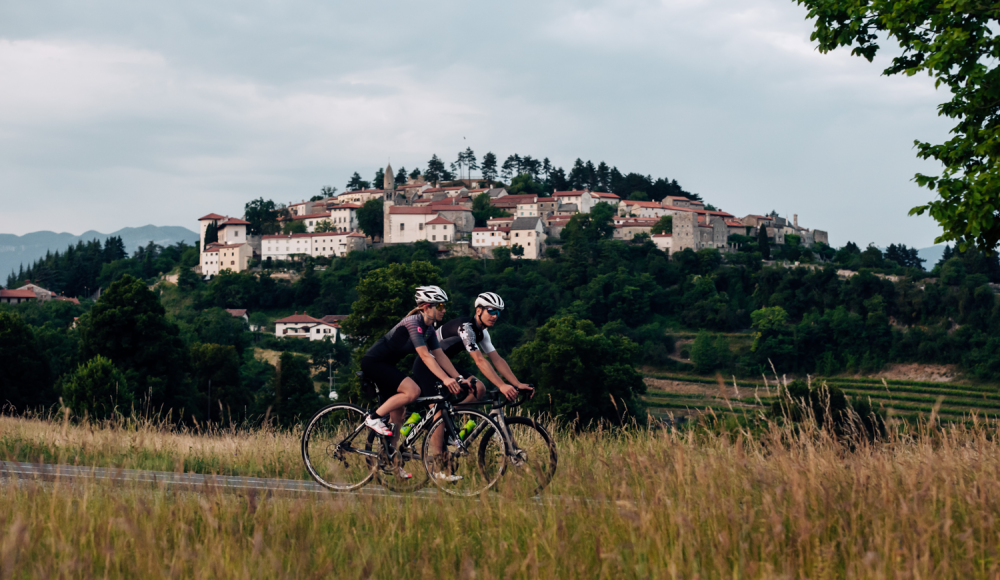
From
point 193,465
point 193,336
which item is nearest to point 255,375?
point 193,336

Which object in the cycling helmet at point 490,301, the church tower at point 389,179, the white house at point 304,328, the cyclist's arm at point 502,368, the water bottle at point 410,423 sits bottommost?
the white house at point 304,328

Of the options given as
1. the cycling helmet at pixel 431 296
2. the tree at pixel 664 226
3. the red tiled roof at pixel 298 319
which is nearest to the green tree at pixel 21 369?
→ the cycling helmet at pixel 431 296

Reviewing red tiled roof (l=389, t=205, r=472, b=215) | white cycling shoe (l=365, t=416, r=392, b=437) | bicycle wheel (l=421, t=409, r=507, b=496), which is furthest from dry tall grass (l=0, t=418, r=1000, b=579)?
red tiled roof (l=389, t=205, r=472, b=215)

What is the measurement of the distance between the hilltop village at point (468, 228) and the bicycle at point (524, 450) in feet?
357

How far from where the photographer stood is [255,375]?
216 ft

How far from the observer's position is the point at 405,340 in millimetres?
5785

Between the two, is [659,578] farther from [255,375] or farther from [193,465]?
[255,375]

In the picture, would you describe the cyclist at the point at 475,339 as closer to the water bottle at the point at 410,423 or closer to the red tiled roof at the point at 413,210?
the water bottle at the point at 410,423

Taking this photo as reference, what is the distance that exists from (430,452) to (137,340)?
94.8 feet

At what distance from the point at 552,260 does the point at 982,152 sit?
102 metres

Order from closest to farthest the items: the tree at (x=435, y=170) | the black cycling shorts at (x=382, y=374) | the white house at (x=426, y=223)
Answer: the black cycling shorts at (x=382, y=374), the white house at (x=426, y=223), the tree at (x=435, y=170)

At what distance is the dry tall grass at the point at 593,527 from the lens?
3010mm

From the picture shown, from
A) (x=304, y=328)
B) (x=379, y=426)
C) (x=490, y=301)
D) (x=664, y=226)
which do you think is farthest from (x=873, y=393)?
(x=664, y=226)

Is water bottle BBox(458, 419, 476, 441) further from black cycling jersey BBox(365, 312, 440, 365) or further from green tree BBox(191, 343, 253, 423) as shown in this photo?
green tree BBox(191, 343, 253, 423)
